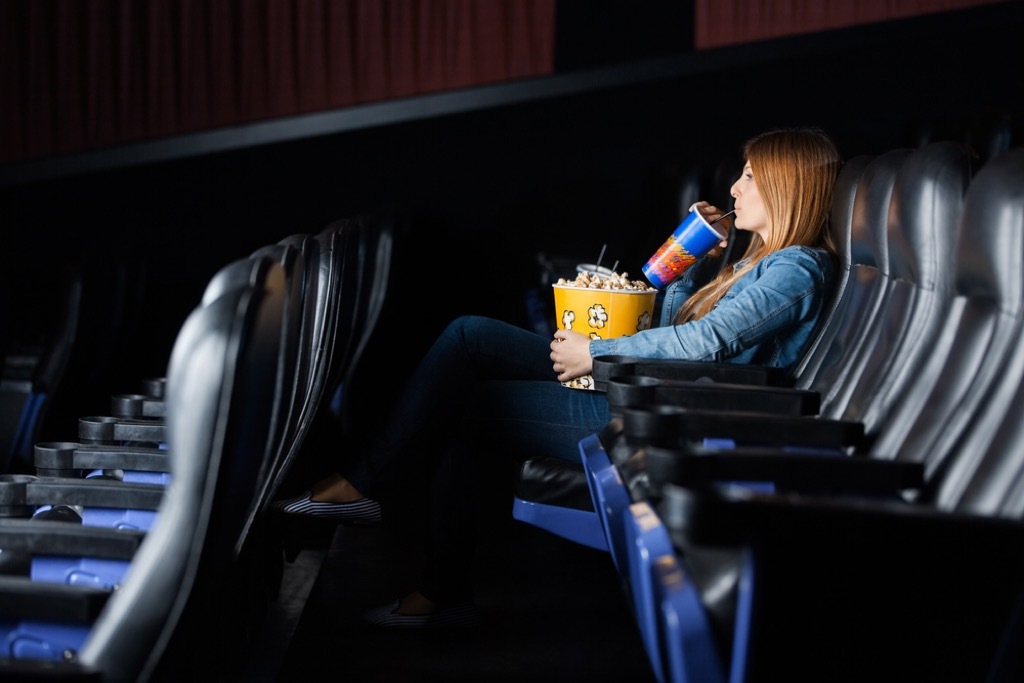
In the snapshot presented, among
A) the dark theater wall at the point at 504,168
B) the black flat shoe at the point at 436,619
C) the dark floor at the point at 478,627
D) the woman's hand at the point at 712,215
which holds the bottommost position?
the dark floor at the point at 478,627

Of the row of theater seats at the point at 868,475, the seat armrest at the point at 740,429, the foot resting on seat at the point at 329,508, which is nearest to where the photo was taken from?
the row of theater seats at the point at 868,475

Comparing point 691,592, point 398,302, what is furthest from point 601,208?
point 691,592

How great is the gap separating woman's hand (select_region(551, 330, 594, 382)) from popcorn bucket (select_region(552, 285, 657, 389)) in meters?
0.02

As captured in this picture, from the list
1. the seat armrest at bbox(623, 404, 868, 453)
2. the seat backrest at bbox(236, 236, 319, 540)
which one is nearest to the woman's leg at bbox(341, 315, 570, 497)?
the seat backrest at bbox(236, 236, 319, 540)

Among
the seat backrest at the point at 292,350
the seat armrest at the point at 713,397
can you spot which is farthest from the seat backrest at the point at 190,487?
the seat armrest at the point at 713,397

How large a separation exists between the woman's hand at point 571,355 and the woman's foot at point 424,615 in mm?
422

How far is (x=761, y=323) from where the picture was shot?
1599 mm

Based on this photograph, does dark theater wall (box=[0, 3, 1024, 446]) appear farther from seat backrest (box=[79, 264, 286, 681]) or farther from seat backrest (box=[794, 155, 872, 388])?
seat backrest (box=[79, 264, 286, 681])

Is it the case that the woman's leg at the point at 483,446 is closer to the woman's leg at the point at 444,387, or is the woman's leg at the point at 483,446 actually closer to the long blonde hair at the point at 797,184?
the woman's leg at the point at 444,387

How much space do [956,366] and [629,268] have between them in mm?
2158

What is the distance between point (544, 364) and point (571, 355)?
0.24 metres

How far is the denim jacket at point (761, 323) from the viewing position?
1.60 m

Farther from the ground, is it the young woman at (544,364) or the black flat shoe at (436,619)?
the young woman at (544,364)

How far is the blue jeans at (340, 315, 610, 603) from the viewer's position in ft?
5.75
